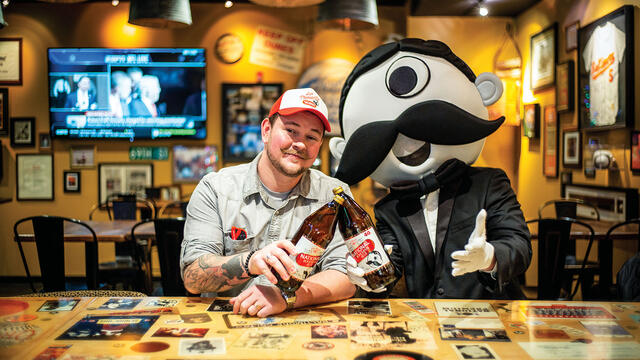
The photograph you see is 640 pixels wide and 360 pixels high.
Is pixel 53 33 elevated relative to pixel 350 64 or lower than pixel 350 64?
elevated

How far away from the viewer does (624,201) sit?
3.87 meters

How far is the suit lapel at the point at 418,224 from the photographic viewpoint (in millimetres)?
1924

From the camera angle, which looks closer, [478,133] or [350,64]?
[478,133]

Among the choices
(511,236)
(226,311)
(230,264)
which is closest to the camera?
(226,311)

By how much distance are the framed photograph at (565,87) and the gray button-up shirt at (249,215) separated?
11.0ft

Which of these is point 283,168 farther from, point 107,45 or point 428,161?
point 107,45

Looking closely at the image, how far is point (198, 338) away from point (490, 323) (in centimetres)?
76

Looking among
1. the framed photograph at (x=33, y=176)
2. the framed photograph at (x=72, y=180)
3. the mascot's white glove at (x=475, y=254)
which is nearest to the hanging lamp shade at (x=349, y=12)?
the mascot's white glove at (x=475, y=254)

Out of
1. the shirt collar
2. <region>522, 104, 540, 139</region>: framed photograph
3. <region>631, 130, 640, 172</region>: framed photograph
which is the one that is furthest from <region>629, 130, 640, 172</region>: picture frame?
the shirt collar

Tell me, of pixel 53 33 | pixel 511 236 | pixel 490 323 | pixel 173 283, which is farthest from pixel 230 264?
pixel 53 33

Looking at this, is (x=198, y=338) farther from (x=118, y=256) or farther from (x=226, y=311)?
(x=118, y=256)

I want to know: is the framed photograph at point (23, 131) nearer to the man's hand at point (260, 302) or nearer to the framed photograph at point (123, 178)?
the framed photograph at point (123, 178)

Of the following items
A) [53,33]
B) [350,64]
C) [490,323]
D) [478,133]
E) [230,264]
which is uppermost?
[53,33]

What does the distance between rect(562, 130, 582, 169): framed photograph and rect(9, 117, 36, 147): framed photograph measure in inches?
213
